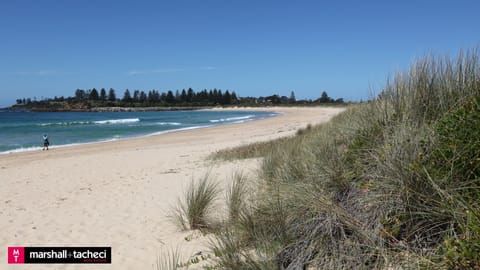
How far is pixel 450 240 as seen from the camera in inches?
89.4

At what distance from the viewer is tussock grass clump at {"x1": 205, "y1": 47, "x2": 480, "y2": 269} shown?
255cm

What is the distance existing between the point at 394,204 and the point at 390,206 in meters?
0.05

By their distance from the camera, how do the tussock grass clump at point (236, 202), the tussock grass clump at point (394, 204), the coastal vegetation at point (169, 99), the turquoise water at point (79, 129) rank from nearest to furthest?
1. the tussock grass clump at point (394, 204)
2. the tussock grass clump at point (236, 202)
3. the turquoise water at point (79, 129)
4. the coastal vegetation at point (169, 99)

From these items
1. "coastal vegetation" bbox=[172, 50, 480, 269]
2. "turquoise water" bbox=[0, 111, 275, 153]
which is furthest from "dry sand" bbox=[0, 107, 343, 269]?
"turquoise water" bbox=[0, 111, 275, 153]

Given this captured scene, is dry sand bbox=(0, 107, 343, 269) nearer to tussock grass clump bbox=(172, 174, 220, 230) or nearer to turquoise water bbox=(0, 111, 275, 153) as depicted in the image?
tussock grass clump bbox=(172, 174, 220, 230)

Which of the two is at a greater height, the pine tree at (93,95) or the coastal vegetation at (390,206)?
the pine tree at (93,95)

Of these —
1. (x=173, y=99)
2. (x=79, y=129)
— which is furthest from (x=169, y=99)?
(x=79, y=129)

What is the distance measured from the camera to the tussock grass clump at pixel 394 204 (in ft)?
8.38

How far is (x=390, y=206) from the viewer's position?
2.93 m

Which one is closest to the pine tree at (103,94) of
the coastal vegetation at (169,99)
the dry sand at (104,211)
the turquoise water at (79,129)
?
the coastal vegetation at (169,99)

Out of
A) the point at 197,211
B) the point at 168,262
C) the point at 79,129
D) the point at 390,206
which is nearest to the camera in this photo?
the point at 390,206

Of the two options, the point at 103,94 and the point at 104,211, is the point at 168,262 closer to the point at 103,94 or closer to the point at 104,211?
the point at 104,211

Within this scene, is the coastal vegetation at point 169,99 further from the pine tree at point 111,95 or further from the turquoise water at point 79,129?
the turquoise water at point 79,129

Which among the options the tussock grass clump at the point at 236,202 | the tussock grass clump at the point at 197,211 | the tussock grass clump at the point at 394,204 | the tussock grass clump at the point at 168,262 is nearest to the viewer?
the tussock grass clump at the point at 394,204
